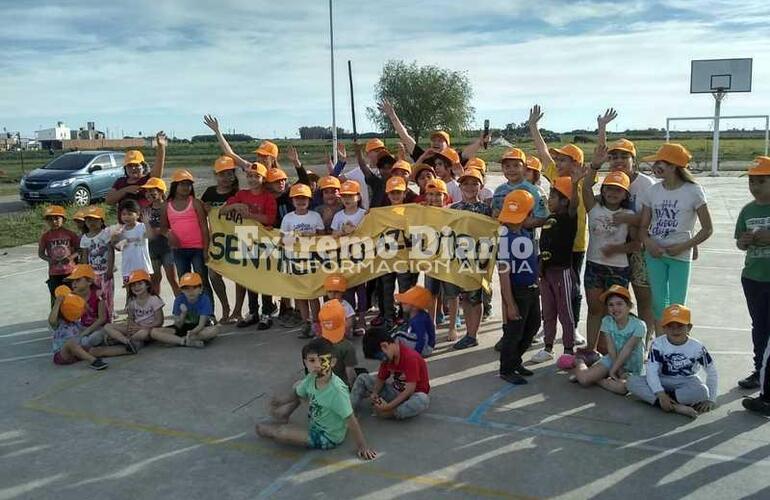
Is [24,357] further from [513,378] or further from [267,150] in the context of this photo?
[513,378]

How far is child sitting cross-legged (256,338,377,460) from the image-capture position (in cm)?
454

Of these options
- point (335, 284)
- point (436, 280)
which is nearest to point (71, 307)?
point (335, 284)

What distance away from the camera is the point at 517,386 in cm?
588

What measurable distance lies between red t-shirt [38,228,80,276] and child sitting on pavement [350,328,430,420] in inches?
173

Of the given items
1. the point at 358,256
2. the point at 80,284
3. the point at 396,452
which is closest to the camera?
the point at 396,452

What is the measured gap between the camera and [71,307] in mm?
6641

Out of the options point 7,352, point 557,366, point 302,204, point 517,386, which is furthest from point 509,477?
point 7,352

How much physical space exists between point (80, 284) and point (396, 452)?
13.8 feet

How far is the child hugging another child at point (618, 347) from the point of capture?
560 centimetres

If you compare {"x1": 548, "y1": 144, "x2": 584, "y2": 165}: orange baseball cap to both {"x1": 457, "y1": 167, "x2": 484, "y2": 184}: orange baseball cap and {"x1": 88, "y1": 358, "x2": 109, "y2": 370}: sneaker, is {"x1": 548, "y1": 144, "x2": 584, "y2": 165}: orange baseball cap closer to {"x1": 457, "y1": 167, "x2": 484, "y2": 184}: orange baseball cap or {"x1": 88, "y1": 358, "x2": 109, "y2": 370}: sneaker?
{"x1": 457, "y1": 167, "x2": 484, "y2": 184}: orange baseball cap

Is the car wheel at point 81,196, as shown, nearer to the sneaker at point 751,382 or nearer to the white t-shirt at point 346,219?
the white t-shirt at point 346,219

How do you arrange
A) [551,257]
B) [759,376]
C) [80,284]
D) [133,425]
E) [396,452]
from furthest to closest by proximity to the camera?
[80,284] < [551,257] < [759,376] < [133,425] < [396,452]

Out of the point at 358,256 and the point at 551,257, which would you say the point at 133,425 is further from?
the point at 551,257

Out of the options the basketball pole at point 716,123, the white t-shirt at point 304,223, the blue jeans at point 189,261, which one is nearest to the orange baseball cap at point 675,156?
the white t-shirt at point 304,223
